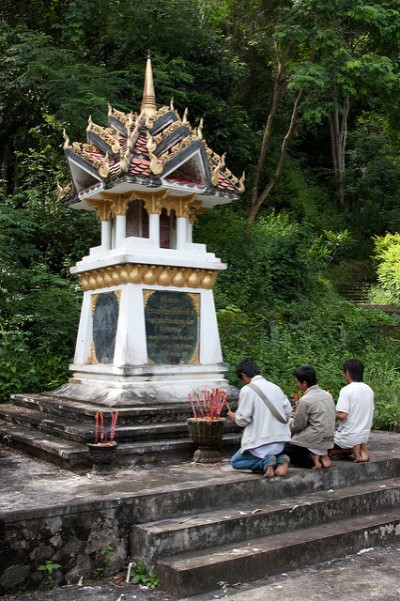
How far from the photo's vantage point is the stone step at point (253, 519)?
16.2ft

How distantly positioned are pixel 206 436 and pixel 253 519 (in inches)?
54.2

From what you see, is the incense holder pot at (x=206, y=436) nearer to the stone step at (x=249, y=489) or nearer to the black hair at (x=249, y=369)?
the stone step at (x=249, y=489)

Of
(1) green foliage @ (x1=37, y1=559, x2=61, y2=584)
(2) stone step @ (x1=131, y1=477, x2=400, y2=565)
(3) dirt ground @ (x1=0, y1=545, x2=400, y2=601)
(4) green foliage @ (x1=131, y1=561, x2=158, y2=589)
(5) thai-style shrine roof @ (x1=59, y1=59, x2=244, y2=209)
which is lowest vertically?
(3) dirt ground @ (x1=0, y1=545, x2=400, y2=601)

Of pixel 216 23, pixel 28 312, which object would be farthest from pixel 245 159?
pixel 28 312

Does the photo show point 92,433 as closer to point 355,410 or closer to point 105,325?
point 105,325

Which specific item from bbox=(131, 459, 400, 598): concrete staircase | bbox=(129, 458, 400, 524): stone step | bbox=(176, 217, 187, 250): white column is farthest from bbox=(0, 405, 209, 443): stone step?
bbox=(176, 217, 187, 250): white column

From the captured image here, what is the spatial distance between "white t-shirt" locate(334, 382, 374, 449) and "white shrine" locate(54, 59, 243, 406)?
196 cm

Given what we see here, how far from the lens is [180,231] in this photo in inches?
331

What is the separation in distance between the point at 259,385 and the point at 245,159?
48.7ft

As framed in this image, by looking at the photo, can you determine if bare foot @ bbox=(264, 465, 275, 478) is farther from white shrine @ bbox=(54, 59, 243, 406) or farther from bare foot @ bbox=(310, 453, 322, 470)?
white shrine @ bbox=(54, 59, 243, 406)

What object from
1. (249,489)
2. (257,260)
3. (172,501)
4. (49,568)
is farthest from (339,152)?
(49,568)

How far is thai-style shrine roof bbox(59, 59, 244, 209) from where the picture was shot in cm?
780

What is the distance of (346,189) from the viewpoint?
27156mm

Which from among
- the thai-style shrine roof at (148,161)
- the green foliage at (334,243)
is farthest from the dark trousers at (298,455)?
the green foliage at (334,243)
